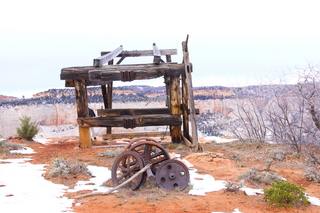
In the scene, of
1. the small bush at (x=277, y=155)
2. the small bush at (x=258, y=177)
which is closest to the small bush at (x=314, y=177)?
the small bush at (x=258, y=177)

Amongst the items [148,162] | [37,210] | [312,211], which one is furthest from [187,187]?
[37,210]

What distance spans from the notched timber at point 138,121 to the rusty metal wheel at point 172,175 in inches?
186

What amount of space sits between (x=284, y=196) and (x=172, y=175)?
1.72 m

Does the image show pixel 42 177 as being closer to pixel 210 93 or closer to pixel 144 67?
pixel 144 67

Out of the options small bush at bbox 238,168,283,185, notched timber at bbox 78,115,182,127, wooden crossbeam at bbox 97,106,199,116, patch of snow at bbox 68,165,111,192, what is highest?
wooden crossbeam at bbox 97,106,199,116

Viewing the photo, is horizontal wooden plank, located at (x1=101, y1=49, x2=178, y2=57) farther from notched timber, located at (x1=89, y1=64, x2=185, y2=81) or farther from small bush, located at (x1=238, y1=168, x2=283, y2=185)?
small bush, located at (x1=238, y1=168, x2=283, y2=185)

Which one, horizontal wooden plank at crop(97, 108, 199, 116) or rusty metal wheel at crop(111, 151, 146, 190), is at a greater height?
horizontal wooden plank at crop(97, 108, 199, 116)

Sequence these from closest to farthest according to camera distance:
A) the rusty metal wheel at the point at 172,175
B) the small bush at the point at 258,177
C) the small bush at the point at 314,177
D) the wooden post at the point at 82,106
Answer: the rusty metal wheel at the point at 172,175 < the small bush at the point at 258,177 < the small bush at the point at 314,177 < the wooden post at the point at 82,106

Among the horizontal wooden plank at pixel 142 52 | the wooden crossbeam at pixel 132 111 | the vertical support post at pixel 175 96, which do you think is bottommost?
the wooden crossbeam at pixel 132 111

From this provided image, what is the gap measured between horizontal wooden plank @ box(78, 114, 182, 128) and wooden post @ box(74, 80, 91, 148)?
0.24m

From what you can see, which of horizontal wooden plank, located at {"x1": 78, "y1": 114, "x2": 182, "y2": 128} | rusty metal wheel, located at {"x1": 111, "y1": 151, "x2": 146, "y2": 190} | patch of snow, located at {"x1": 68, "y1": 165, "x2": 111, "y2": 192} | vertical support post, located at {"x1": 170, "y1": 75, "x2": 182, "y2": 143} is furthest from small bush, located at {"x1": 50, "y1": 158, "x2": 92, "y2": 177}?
vertical support post, located at {"x1": 170, "y1": 75, "x2": 182, "y2": 143}

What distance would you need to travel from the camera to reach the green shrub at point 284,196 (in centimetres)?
504

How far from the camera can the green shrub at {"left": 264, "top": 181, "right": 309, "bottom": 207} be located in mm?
5043

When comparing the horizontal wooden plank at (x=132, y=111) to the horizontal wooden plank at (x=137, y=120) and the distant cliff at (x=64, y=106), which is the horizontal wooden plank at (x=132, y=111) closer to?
the horizontal wooden plank at (x=137, y=120)
